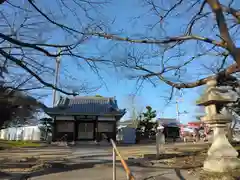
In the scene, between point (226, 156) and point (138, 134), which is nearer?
point (226, 156)

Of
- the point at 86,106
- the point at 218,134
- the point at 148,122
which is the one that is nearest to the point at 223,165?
the point at 218,134

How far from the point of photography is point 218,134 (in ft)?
27.2

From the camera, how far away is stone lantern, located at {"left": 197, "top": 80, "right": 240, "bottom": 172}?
7.77 metres

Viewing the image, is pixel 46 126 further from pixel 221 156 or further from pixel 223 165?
pixel 223 165

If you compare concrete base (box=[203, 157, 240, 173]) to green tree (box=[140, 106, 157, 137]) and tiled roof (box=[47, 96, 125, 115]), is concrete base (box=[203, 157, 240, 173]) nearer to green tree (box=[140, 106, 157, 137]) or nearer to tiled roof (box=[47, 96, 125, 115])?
tiled roof (box=[47, 96, 125, 115])

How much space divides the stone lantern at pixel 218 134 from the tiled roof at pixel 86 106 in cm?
2316

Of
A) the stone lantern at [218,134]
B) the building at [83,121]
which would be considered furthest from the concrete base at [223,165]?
the building at [83,121]

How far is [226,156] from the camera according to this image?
25.8ft

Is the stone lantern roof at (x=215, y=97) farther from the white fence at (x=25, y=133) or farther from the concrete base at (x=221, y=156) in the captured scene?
the white fence at (x=25, y=133)

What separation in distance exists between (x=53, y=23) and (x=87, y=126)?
26807 mm

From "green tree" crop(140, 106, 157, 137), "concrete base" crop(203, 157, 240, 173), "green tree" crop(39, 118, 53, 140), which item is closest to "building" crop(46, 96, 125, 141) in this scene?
"green tree" crop(39, 118, 53, 140)

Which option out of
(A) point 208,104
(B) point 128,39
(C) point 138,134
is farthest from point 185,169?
(C) point 138,134

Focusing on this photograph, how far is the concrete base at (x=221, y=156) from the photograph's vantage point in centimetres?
771

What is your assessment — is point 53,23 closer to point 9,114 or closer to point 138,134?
point 9,114
